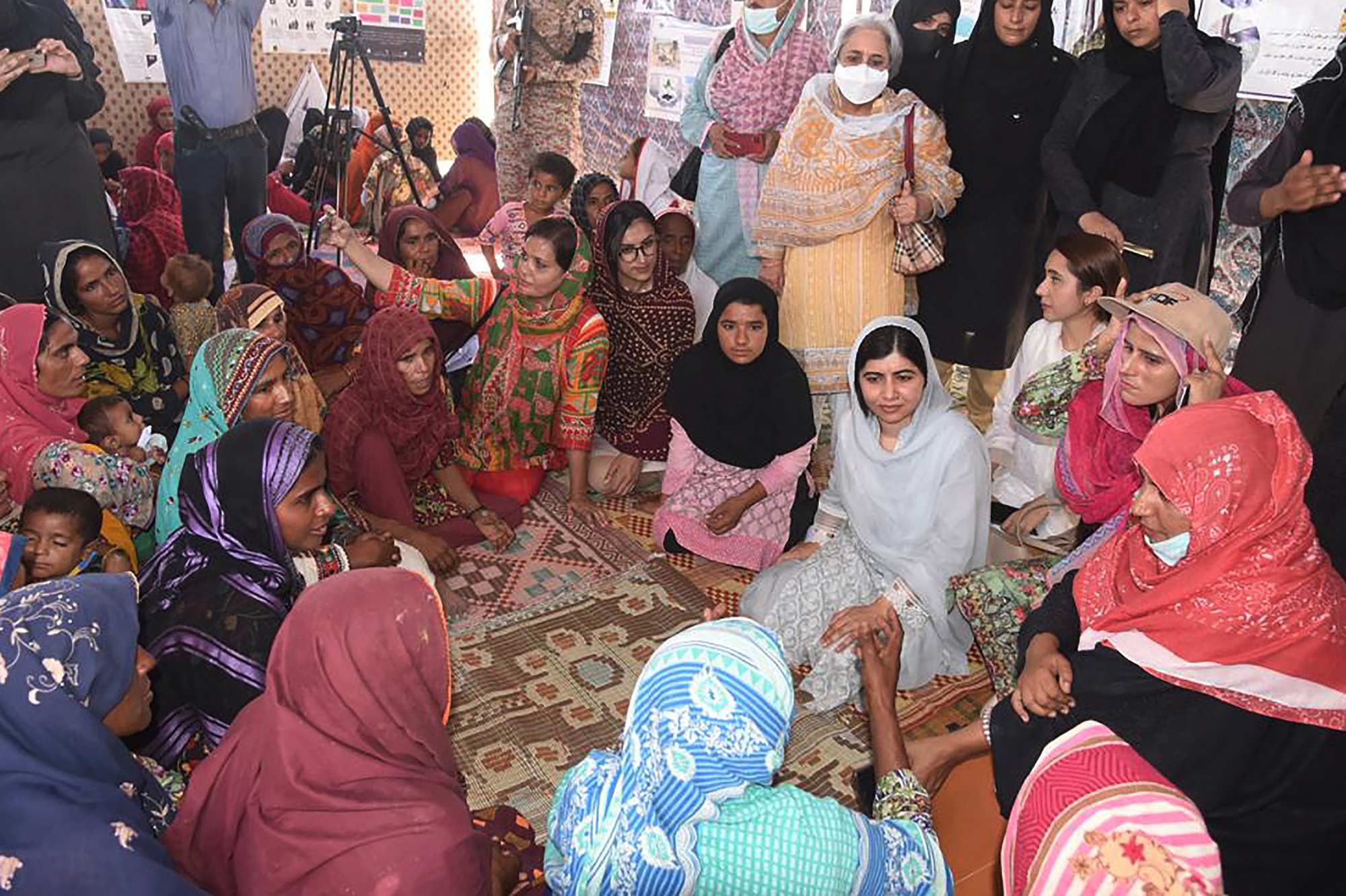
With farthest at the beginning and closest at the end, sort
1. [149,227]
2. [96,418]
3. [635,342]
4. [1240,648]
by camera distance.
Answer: [149,227]
[635,342]
[96,418]
[1240,648]

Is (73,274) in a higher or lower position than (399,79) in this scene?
lower

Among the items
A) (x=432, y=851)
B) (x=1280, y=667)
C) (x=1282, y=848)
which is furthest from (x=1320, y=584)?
(x=432, y=851)

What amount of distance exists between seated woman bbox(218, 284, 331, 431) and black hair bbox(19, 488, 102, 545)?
2.63 feet

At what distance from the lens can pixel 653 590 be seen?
3053 mm

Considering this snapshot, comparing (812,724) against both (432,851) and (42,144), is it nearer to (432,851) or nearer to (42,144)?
(432,851)

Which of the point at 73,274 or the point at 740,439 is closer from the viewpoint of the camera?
the point at 73,274

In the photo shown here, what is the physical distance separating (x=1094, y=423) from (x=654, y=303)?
1.75 meters

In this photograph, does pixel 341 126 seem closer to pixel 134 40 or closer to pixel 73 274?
pixel 134 40

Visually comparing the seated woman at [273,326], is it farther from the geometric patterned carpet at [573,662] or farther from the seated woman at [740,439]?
the seated woman at [740,439]

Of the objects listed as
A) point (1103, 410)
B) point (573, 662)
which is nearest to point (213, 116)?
point (573, 662)

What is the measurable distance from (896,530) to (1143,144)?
1528mm

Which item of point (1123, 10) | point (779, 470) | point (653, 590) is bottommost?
point (653, 590)

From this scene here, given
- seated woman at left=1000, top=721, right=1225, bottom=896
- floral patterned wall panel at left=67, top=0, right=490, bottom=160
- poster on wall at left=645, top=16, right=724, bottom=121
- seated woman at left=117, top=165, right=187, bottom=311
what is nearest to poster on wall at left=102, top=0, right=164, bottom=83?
floral patterned wall panel at left=67, top=0, right=490, bottom=160

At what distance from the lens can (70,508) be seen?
218cm
